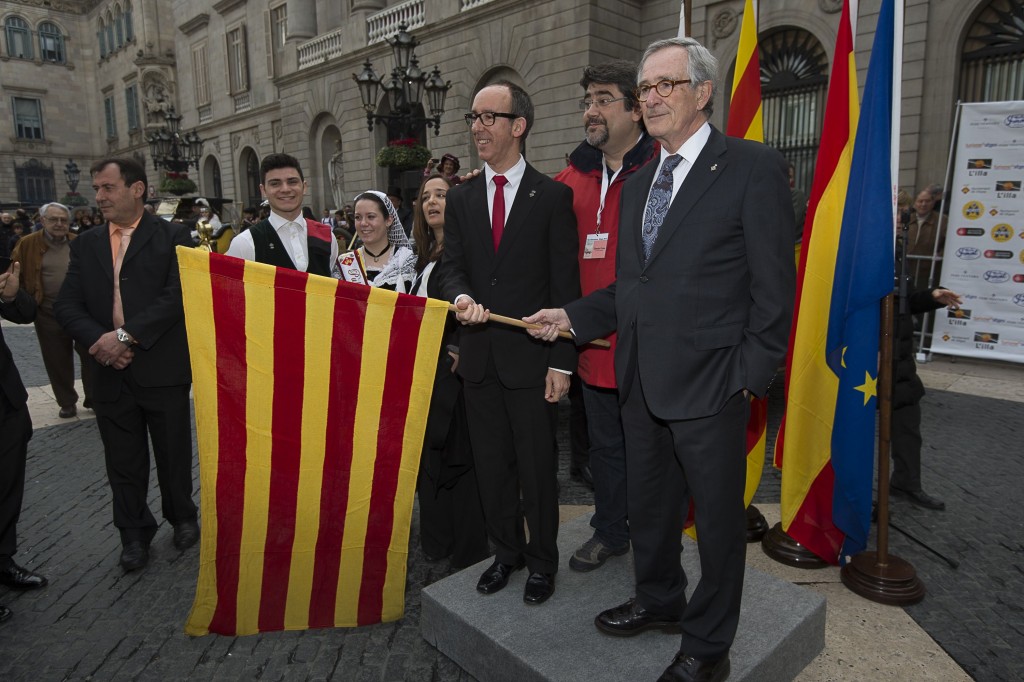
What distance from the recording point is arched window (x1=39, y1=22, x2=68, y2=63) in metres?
48.6

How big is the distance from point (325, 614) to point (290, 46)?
1008 inches

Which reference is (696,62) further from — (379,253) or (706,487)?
(379,253)

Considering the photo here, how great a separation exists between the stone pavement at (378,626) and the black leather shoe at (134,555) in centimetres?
5

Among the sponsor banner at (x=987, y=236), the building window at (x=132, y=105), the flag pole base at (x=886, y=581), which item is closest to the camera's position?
the flag pole base at (x=886, y=581)

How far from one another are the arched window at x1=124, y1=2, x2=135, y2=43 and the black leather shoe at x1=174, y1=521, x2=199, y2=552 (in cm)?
4990

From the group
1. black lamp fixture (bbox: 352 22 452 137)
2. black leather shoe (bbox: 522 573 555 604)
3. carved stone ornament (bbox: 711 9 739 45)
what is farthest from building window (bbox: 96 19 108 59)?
black leather shoe (bbox: 522 573 555 604)

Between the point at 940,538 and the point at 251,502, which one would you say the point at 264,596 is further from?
the point at 940,538

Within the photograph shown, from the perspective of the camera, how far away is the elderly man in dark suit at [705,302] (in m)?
1.98

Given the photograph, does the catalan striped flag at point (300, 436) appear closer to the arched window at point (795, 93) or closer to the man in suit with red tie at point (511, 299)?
the man in suit with red tie at point (511, 299)

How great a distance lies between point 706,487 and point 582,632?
2.75ft

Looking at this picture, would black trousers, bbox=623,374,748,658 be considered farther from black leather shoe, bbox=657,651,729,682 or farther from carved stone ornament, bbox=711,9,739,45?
carved stone ornament, bbox=711,9,739,45

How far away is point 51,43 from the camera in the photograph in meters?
49.0

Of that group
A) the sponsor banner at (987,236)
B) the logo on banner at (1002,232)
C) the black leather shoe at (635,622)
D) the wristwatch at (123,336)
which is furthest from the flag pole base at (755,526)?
the logo on banner at (1002,232)

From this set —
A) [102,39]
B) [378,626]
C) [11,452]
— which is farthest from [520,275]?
[102,39]
